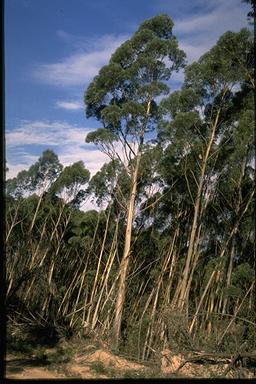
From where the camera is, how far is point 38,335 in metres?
14.0

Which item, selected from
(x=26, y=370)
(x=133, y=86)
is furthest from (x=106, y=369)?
(x=133, y=86)

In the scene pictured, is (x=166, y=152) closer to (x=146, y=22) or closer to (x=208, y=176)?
(x=208, y=176)

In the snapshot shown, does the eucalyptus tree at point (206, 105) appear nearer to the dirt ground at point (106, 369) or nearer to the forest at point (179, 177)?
the forest at point (179, 177)

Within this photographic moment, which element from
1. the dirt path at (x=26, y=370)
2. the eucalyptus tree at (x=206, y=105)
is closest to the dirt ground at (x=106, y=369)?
the dirt path at (x=26, y=370)

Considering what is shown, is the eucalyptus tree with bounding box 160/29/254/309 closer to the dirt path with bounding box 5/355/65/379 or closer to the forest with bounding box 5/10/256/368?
the forest with bounding box 5/10/256/368

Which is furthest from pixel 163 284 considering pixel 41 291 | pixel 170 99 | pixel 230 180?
pixel 170 99

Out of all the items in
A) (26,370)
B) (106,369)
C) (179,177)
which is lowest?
(106,369)

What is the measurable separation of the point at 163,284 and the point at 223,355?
59.8ft

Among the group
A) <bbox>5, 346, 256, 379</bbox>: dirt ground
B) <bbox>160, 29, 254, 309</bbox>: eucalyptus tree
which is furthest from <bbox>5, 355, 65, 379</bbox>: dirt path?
<bbox>160, 29, 254, 309</bbox>: eucalyptus tree

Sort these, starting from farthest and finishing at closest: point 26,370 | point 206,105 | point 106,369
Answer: point 206,105 < point 106,369 < point 26,370

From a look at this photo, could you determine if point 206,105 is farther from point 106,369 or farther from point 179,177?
point 106,369

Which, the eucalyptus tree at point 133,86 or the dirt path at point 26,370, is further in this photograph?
the eucalyptus tree at point 133,86

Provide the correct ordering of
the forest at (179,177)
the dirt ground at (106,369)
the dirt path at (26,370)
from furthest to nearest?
the forest at (179,177) → the dirt ground at (106,369) → the dirt path at (26,370)

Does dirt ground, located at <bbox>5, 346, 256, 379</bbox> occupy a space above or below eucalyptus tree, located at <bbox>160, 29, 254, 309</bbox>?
below
